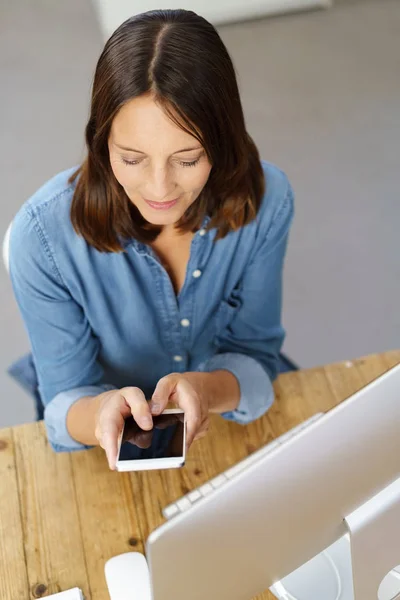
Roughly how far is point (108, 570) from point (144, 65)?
766 millimetres

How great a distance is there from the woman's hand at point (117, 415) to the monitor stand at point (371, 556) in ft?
1.09

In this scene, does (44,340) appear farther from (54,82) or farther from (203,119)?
(54,82)

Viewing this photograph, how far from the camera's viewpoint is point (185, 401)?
1.24 meters

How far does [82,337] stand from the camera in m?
1.45

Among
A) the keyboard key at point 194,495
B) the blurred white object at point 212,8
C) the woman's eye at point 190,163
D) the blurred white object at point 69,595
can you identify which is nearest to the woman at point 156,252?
the woman's eye at point 190,163

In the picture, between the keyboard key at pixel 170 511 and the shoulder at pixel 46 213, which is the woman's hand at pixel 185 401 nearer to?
the keyboard key at pixel 170 511

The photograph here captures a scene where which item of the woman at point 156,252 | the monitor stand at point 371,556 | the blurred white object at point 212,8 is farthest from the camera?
the blurred white object at point 212,8

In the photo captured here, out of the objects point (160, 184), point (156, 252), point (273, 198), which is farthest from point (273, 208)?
point (160, 184)

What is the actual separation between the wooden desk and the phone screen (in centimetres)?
20

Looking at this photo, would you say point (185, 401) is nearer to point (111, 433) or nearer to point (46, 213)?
point (111, 433)

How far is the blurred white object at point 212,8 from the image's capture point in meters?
3.44

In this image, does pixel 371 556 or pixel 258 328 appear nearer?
pixel 371 556

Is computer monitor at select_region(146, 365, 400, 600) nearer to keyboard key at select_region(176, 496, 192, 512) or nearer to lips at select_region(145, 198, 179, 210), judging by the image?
keyboard key at select_region(176, 496, 192, 512)

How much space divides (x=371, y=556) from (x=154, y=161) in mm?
628
